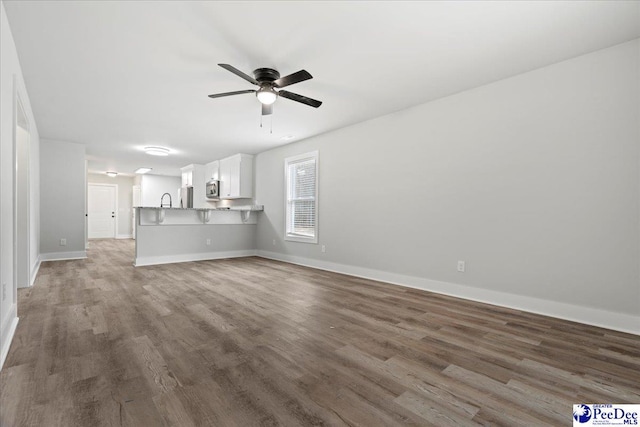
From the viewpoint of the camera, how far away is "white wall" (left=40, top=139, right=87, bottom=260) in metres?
5.95

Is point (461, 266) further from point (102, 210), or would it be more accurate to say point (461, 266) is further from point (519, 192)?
point (102, 210)

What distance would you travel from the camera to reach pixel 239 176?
7176mm

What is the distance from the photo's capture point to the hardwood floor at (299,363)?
4.76ft

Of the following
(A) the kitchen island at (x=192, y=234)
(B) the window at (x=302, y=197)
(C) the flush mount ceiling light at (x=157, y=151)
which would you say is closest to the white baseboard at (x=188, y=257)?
(A) the kitchen island at (x=192, y=234)

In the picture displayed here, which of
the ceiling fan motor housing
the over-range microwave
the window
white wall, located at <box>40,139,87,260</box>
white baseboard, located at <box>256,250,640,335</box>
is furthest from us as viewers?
the over-range microwave

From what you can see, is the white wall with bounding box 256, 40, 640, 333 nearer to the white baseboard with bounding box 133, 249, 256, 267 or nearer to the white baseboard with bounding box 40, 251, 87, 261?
the white baseboard with bounding box 133, 249, 256, 267

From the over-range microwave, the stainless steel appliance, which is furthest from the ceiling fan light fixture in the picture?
the stainless steel appliance

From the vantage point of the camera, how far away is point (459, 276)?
3.59 meters

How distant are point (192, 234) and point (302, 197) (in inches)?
96.4

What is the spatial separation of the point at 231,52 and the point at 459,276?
11.4 ft

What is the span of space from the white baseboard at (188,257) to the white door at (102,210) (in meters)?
7.02

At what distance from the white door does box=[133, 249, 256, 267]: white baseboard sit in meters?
7.02

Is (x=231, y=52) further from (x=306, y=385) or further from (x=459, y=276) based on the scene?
(x=459, y=276)

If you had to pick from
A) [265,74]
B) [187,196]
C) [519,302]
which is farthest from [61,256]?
[519,302]
